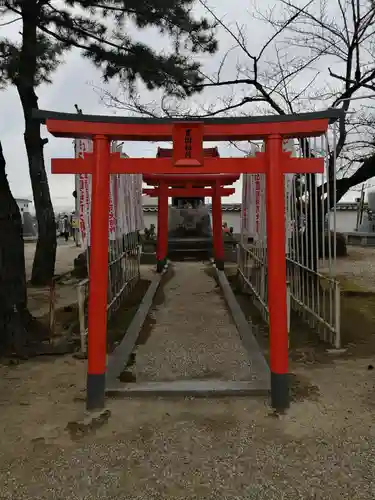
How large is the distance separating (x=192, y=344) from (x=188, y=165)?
2.59 metres

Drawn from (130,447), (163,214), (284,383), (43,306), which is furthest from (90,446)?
(163,214)

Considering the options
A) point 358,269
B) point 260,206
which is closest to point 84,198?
point 260,206

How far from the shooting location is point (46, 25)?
9531mm

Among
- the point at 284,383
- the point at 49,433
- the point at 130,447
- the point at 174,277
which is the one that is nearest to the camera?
the point at 130,447

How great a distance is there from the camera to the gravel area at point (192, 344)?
4734mm

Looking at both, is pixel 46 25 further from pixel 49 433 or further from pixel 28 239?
pixel 28 239

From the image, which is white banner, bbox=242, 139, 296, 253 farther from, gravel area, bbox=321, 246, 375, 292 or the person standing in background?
the person standing in background

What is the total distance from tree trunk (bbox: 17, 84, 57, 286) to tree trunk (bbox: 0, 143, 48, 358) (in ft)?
16.9

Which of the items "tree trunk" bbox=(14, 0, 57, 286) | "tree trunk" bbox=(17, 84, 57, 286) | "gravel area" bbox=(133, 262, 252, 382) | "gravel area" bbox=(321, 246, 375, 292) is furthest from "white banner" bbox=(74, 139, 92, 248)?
"gravel area" bbox=(321, 246, 375, 292)

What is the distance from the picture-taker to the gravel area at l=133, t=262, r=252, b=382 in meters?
4.73

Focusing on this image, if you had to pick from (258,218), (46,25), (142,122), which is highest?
(46,25)

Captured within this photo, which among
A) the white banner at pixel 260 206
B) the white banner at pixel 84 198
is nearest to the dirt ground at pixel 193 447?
the white banner at pixel 84 198

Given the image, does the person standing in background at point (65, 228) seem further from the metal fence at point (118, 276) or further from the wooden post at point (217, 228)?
the metal fence at point (118, 276)

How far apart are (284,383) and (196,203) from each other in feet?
50.7
